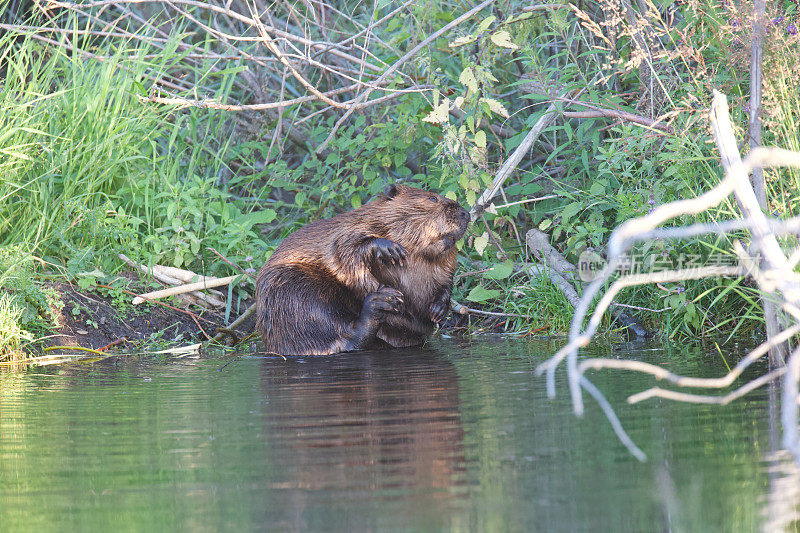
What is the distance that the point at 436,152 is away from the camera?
5.12 m

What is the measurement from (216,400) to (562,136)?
316cm

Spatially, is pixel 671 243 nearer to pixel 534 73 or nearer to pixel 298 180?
pixel 534 73

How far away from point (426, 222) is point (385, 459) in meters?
2.63

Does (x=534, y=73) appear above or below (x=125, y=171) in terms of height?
above

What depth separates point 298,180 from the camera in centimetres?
686

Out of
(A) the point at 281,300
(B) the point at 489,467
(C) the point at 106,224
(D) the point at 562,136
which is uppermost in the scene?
(D) the point at 562,136

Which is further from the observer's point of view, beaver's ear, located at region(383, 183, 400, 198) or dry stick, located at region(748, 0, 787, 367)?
beaver's ear, located at region(383, 183, 400, 198)

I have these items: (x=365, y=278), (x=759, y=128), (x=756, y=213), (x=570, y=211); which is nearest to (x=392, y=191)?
(x=365, y=278)

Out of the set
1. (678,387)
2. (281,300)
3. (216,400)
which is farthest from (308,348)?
(678,387)

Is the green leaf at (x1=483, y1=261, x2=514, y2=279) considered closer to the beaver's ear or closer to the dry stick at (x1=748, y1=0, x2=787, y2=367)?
the beaver's ear

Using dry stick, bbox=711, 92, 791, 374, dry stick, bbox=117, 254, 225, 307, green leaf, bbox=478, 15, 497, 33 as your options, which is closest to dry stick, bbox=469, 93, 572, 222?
green leaf, bbox=478, 15, 497, 33

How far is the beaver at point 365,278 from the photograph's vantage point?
4.54 m

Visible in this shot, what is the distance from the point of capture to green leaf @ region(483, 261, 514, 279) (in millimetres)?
5137

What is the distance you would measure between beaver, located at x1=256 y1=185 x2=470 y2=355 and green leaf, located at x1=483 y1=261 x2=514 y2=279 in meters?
0.33
